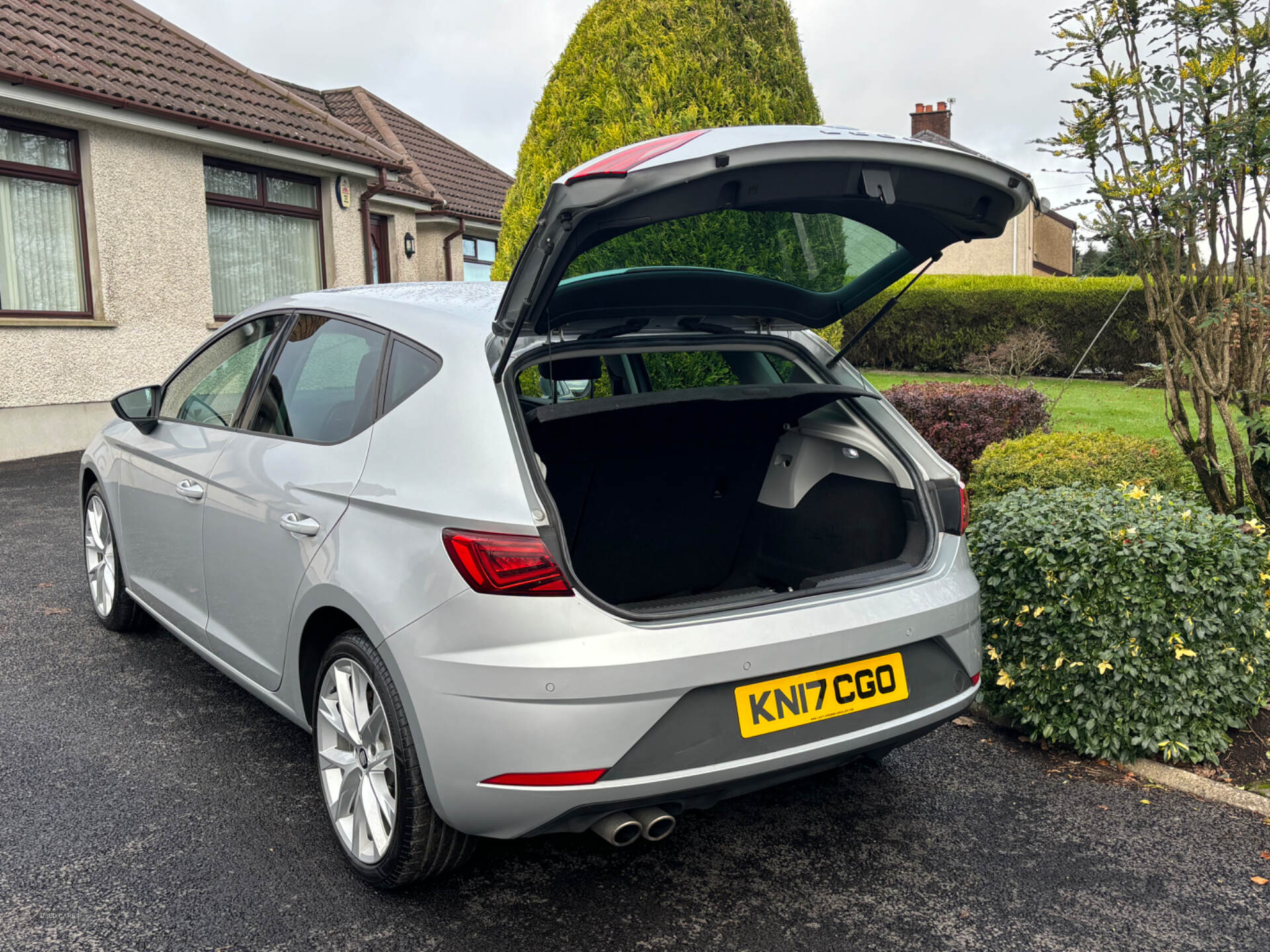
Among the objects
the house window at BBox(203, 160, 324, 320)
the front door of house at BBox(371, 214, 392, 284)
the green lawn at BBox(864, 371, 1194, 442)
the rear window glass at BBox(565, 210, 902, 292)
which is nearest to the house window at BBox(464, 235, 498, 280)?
the front door of house at BBox(371, 214, 392, 284)

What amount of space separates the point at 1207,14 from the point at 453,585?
4083 mm

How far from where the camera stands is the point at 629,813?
2.50m

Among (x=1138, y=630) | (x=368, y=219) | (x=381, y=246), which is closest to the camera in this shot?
(x=1138, y=630)

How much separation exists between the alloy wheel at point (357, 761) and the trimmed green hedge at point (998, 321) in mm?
14446

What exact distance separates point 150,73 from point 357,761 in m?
11.9

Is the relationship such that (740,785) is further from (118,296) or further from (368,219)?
(368,219)

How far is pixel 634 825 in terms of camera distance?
2.48 metres

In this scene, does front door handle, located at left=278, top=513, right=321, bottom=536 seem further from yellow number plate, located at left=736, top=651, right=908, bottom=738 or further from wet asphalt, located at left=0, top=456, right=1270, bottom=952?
yellow number plate, located at left=736, top=651, right=908, bottom=738

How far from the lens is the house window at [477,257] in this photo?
68.3 feet

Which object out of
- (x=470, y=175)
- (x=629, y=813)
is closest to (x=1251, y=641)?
(x=629, y=813)

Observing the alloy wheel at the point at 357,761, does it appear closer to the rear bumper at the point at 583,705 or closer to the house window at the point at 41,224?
the rear bumper at the point at 583,705

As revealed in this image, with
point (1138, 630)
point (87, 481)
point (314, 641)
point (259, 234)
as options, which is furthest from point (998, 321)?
point (314, 641)

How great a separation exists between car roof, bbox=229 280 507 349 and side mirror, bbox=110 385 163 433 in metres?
0.86

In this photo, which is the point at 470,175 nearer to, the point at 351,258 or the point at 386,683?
the point at 351,258
